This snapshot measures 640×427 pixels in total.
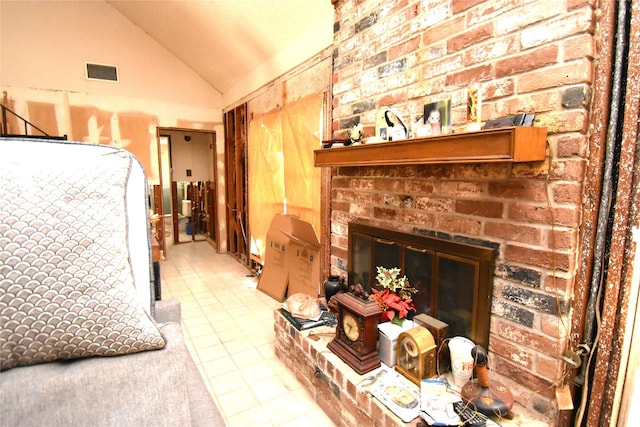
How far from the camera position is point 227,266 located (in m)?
4.35

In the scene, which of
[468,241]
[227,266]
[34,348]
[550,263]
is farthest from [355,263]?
[227,266]

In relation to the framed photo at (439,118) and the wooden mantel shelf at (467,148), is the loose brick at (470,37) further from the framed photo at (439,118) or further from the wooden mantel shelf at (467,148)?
the wooden mantel shelf at (467,148)

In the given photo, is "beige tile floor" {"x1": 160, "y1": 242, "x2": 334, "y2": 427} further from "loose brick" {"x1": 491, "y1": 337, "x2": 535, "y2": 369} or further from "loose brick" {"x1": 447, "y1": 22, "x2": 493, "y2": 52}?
"loose brick" {"x1": 447, "y1": 22, "x2": 493, "y2": 52}

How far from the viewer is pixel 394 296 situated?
1.71m

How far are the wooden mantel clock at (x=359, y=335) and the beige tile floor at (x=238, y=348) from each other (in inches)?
15.3

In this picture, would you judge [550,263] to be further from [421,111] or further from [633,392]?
[421,111]

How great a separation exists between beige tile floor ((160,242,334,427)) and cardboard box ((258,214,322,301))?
18 cm

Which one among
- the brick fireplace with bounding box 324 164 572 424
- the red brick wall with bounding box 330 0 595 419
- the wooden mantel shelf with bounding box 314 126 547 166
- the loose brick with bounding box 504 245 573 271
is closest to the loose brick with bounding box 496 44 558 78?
the red brick wall with bounding box 330 0 595 419

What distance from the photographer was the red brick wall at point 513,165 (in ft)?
3.57

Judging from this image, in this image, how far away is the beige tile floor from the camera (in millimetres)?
1706

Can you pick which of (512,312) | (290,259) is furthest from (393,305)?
(290,259)

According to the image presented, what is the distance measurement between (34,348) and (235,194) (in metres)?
4.00

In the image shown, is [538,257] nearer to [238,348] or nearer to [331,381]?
[331,381]

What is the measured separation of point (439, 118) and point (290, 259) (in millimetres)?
2025
